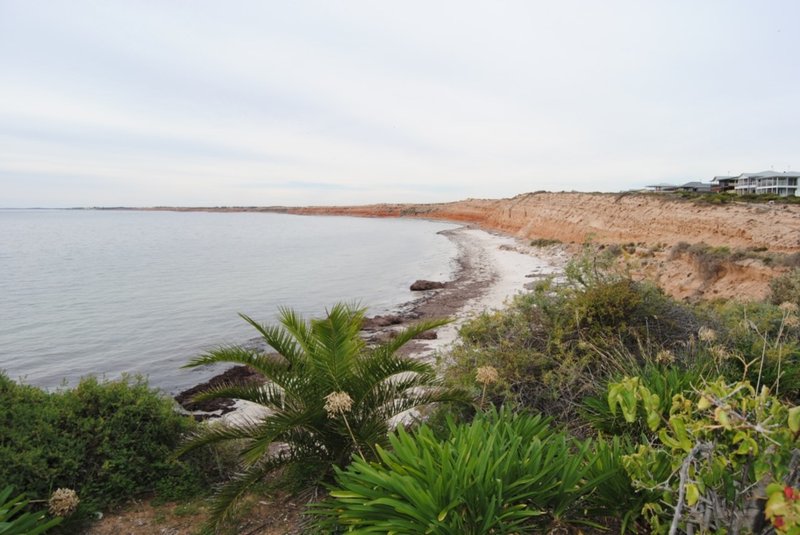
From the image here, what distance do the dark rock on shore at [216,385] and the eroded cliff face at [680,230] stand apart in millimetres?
7661

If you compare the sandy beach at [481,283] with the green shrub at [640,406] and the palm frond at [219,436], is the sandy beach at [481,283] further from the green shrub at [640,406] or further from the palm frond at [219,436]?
the palm frond at [219,436]

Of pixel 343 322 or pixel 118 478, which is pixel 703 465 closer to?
pixel 343 322

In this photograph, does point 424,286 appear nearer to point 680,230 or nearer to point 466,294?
point 466,294

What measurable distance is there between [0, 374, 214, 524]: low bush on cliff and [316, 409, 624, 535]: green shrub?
2749 mm

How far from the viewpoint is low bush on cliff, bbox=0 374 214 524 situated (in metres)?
4.24

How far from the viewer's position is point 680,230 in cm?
2347

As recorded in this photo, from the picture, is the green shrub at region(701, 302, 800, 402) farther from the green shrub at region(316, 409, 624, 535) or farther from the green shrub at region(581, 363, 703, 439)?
the green shrub at region(316, 409, 624, 535)

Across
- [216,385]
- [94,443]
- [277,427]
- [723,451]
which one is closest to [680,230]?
[216,385]

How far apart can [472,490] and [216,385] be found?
28.1 feet

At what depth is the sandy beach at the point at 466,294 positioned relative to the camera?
1028cm

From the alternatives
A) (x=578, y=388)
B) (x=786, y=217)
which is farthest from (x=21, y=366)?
(x=786, y=217)

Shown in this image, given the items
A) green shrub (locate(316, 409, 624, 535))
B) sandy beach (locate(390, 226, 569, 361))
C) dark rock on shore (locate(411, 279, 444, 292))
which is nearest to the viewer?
green shrub (locate(316, 409, 624, 535))

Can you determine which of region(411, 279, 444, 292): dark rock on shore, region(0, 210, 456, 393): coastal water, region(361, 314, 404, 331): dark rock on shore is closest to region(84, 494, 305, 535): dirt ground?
region(0, 210, 456, 393): coastal water

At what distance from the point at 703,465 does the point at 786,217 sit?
2180 cm
